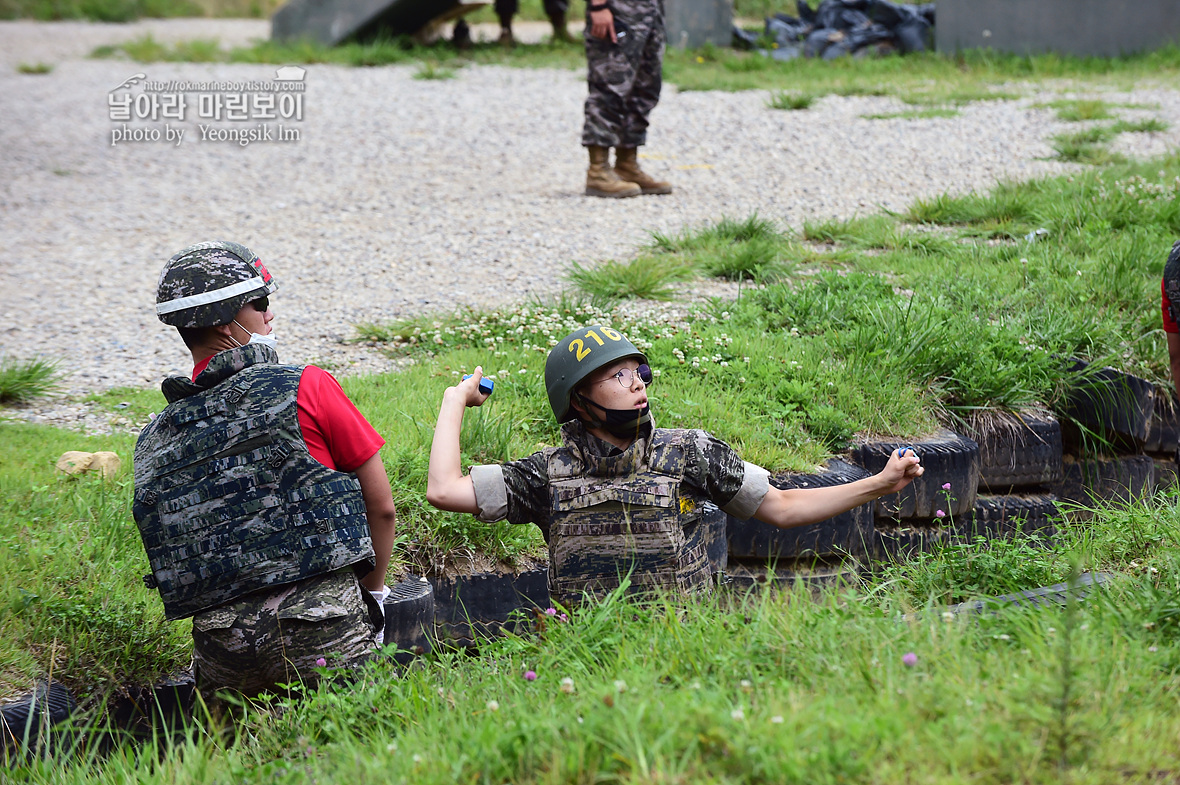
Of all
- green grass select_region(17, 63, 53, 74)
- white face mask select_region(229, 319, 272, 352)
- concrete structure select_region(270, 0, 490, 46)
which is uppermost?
concrete structure select_region(270, 0, 490, 46)

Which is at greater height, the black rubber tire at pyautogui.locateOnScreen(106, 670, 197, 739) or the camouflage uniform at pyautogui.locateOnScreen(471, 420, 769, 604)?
the camouflage uniform at pyautogui.locateOnScreen(471, 420, 769, 604)

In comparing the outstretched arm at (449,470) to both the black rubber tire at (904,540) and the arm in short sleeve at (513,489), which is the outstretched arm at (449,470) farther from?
the black rubber tire at (904,540)

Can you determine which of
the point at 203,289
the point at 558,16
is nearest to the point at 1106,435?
the point at 203,289

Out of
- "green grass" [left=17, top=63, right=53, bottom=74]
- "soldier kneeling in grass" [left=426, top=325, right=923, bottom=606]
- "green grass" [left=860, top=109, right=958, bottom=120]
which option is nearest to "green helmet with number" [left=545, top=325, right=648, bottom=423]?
"soldier kneeling in grass" [left=426, top=325, right=923, bottom=606]

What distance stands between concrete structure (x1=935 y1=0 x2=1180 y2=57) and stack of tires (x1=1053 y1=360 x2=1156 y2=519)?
936 centimetres

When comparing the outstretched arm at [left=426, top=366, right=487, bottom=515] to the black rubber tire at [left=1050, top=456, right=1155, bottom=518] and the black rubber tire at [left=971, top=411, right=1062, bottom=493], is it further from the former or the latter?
the black rubber tire at [left=1050, top=456, right=1155, bottom=518]

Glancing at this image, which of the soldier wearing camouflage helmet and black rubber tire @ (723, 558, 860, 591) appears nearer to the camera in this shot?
the soldier wearing camouflage helmet

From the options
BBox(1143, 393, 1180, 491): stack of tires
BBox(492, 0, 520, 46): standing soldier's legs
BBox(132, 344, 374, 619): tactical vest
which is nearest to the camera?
BBox(132, 344, 374, 619): tactical vest

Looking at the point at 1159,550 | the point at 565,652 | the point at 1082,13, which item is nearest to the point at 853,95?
the point at 1082,13

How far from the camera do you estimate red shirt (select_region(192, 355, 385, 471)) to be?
8.74ft

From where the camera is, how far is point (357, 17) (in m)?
14.0

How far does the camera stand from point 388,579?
3516 millimetres

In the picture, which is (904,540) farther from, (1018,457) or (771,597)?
(771,597)

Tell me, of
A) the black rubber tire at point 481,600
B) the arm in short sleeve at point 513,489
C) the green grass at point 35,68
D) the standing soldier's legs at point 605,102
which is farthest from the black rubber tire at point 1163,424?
the green grass at point 35,68
